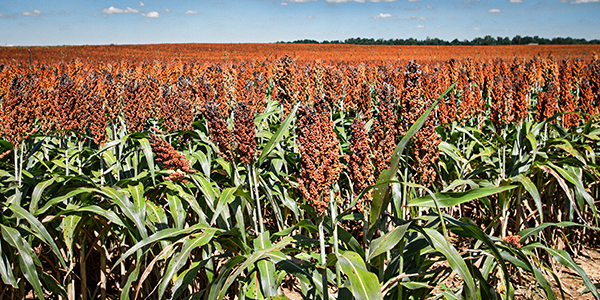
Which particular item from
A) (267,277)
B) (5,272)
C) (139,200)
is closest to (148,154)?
(139,200)

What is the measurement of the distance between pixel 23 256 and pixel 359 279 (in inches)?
81.8

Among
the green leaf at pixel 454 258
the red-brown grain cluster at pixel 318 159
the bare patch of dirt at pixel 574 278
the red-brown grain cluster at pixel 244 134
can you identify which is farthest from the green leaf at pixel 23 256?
the bare patch of dirt at pixel 574 278

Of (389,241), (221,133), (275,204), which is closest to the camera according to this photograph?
(389,241)

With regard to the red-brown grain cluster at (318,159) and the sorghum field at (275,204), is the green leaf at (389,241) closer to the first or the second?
the sorghum field at (275,204)

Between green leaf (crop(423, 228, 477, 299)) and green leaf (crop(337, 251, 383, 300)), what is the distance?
0.32m

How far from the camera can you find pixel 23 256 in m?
2.24

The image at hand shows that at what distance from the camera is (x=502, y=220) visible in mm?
3234

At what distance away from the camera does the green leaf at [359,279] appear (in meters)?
1.48

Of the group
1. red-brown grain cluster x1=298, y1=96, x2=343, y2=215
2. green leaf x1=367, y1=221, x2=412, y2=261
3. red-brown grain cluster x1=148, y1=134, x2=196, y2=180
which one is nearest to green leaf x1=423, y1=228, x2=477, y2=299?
green leaf x1=367, y1=221, x2=412, y2=261

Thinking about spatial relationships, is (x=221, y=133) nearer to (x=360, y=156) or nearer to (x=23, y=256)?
(x=360, y=156)

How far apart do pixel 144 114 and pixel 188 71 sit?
7588mm

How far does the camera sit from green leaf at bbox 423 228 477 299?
4.87ft

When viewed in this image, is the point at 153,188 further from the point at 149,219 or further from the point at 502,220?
the point at 502,220

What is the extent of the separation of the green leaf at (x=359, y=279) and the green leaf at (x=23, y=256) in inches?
74.0
